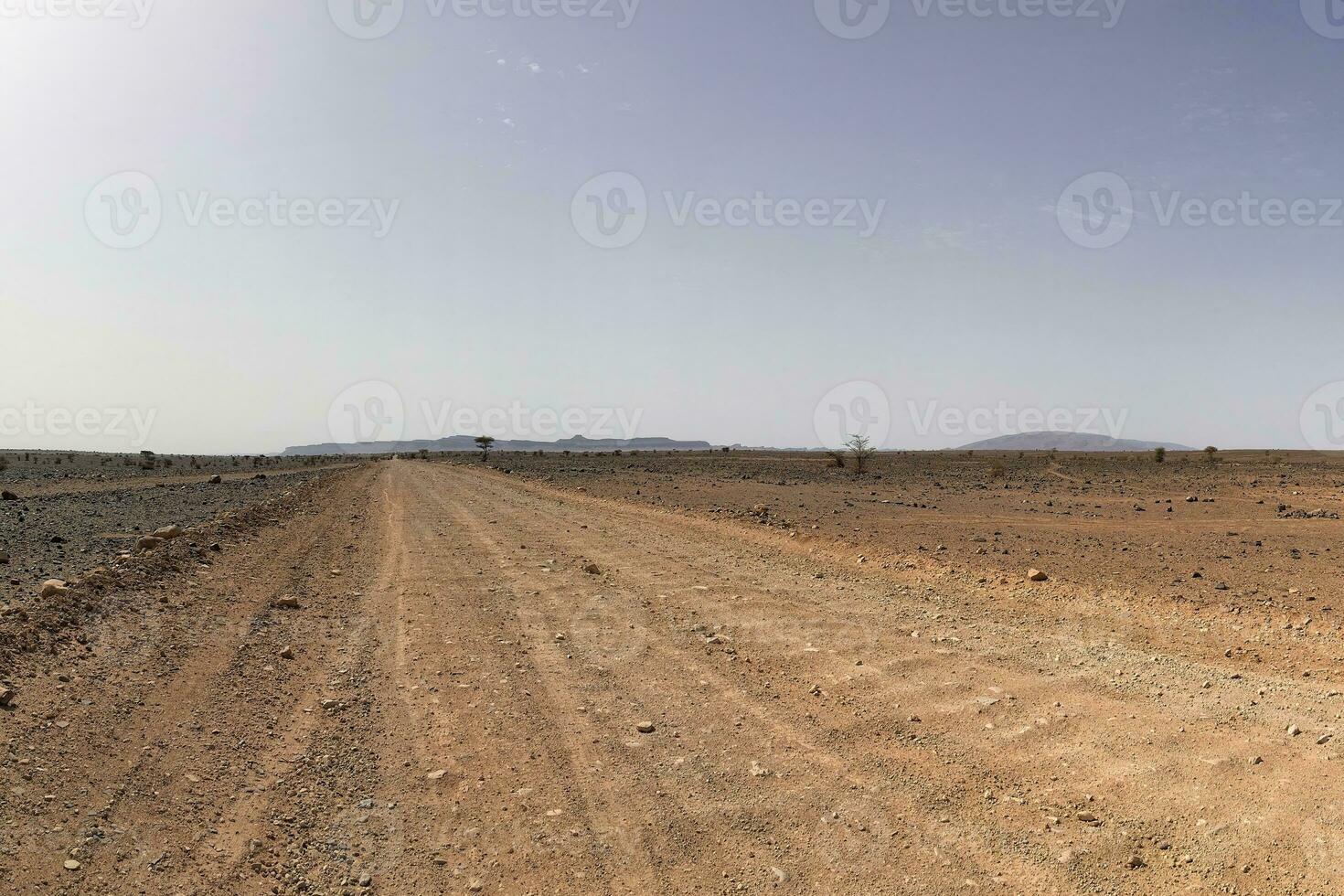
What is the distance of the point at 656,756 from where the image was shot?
5.25 meters

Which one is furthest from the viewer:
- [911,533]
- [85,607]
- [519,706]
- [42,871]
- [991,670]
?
[911,533]

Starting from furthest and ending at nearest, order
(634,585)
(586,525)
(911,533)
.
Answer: (586,525) → (911,533) → (634,585)

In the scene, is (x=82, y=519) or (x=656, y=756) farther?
(x=82, y=519)

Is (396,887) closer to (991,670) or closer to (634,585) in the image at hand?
(991,670)

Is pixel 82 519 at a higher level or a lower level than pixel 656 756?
higher

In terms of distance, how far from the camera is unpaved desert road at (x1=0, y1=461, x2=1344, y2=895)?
394 cm

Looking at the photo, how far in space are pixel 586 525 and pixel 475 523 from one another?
2.78m

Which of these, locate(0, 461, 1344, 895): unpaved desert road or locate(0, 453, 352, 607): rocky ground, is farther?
locate(0, 453, 352, 607): rocky ground

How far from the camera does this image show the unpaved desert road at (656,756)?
3.94 metres

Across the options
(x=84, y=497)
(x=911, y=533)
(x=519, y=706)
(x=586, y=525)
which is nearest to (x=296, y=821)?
(x=519, y=706)

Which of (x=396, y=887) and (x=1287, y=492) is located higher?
(x=1287, y=492)

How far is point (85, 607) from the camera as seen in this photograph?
26.7 ft

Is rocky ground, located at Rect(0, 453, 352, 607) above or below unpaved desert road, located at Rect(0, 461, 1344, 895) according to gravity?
above

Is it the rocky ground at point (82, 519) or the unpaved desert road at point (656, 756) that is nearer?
the unpaved desert road at point (656, 756)
